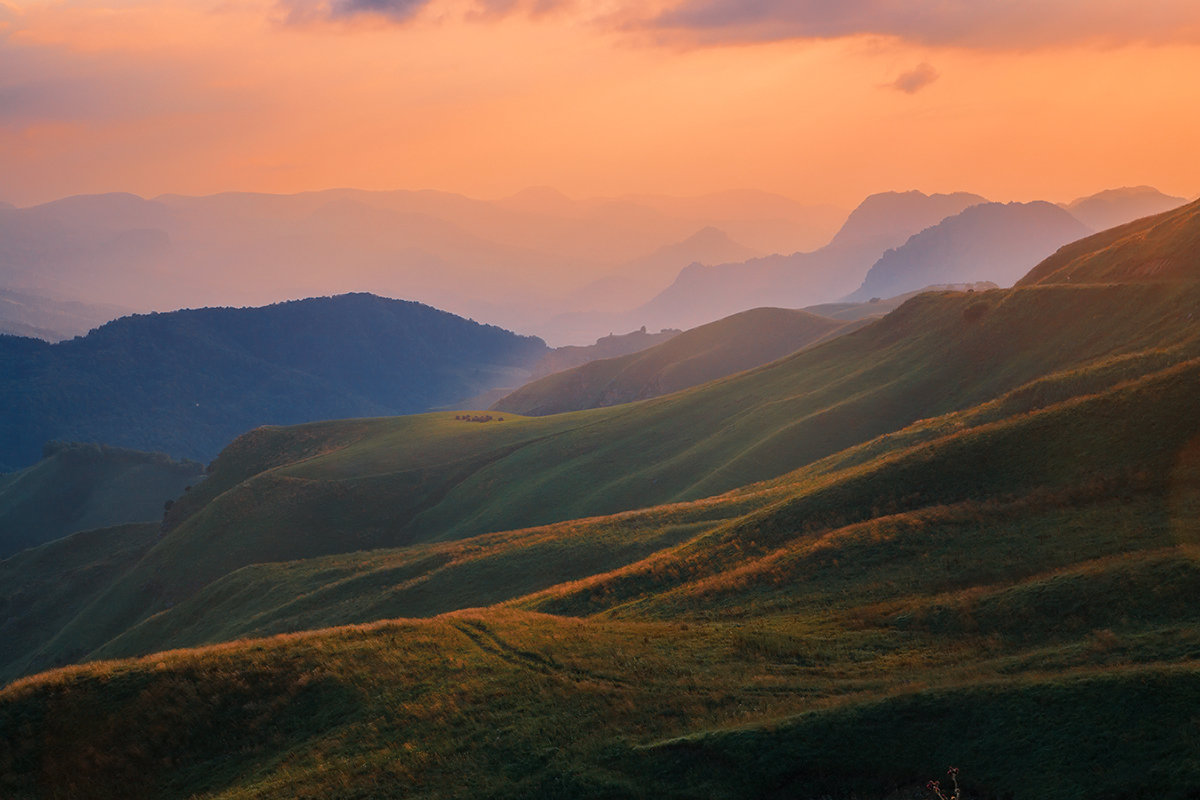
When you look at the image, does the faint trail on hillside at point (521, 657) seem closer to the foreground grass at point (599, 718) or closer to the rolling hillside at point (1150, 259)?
the foreground grass at point (599, 718)

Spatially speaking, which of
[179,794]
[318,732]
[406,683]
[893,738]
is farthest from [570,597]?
A: [893,738]

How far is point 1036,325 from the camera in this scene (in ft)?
249

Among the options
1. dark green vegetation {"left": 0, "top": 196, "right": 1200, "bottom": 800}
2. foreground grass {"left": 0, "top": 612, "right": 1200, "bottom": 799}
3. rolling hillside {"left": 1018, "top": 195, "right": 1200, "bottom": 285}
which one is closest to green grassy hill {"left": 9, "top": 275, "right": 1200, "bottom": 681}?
dark green vegetation {"left": 0, "top": 196, "right": 1200, "bottom": 800}

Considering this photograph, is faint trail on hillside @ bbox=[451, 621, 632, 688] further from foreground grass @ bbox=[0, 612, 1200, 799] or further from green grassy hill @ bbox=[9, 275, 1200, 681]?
green grassy hill @ bbox=[9, 275, 1200, 681]

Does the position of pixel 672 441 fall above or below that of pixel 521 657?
above

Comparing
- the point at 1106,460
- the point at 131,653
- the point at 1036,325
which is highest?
the point at 1036,325

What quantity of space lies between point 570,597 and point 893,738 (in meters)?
27.5

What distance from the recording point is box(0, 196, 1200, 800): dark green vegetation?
21.7m

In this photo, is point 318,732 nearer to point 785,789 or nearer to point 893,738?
point 785,789

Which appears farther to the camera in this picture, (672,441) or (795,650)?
(672,441)

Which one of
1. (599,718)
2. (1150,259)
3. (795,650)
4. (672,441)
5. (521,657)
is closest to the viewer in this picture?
(599,718)

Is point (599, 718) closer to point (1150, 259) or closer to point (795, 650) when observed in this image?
point (795, 650)

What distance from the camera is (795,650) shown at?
3019 centimetres

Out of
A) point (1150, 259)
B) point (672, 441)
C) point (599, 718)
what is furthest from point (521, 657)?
point (672, 441)
